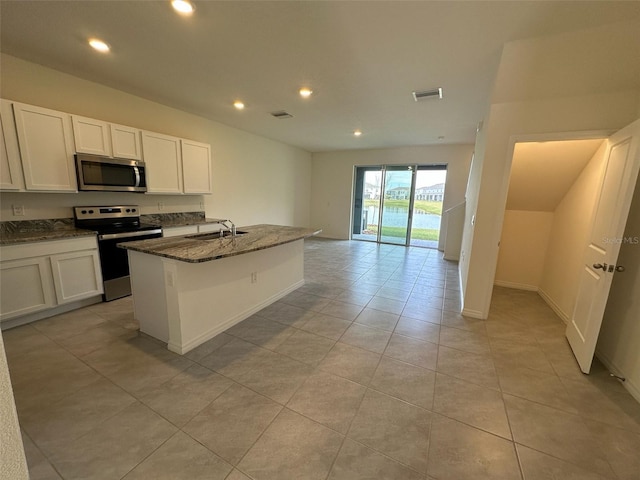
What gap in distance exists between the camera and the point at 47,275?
105 inches

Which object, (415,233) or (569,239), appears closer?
(569,239)

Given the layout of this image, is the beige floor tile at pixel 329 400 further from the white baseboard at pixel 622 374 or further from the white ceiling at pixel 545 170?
the white ceiling at pixel 545 170

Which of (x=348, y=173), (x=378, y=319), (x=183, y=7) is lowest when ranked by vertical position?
(x=378, y=319)

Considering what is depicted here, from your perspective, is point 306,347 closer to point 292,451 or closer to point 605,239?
point 292,451

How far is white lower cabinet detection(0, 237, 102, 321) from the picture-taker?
8.05 ft

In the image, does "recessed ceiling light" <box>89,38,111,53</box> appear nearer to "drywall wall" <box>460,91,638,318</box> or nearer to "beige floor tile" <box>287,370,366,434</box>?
"beige floor tile" <box>287,370,366,434</box>

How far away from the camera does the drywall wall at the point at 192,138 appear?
2.84 meters

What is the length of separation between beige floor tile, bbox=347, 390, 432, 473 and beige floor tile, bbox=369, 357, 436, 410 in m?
0.07

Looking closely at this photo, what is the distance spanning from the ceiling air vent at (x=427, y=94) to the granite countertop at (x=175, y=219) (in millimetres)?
3234

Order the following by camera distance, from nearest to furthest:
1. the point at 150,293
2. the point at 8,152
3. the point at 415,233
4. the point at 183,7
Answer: the point at 183,7
the point at 150,293
the point at 8,152
the point at 415,233

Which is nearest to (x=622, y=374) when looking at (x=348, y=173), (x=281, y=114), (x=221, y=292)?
(x=221, y=292)

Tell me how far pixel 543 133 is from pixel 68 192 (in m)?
5.10

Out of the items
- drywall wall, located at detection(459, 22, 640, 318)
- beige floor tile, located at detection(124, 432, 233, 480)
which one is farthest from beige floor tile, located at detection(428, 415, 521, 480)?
drywall wall, located at detection(459, 22, 640, 318)

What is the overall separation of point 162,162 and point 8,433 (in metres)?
3.86
